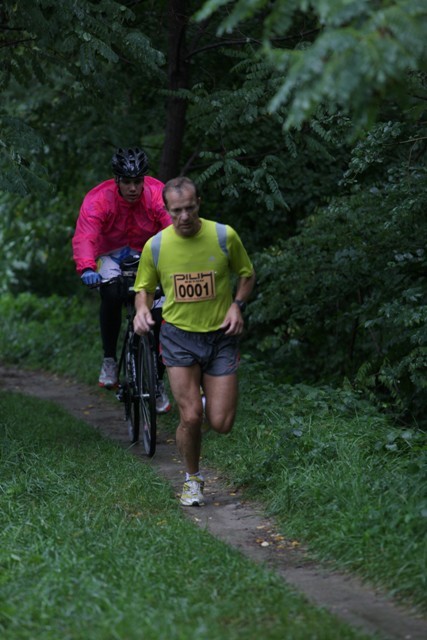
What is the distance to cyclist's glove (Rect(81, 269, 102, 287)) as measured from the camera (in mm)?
7754

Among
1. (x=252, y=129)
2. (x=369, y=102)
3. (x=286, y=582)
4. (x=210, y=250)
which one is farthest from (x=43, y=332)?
(x=369, y=102)

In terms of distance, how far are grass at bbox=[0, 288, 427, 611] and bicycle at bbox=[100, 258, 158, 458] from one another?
0.52 metres

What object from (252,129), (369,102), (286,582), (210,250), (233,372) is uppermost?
(252,129)

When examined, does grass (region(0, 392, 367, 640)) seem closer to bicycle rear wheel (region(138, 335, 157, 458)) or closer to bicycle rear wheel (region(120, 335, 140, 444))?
bicycle rear wheel (region(138, 335, 157, 458))

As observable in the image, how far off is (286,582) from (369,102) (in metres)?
2.45

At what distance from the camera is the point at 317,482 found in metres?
6.26

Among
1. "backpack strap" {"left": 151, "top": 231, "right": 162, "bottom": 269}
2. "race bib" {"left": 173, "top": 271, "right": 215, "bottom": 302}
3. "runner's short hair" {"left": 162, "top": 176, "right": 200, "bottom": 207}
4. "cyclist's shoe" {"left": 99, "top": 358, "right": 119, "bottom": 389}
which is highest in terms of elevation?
"runner's short hair" {"left": 162, "top": 176, "right": 200, "bottom": 207}

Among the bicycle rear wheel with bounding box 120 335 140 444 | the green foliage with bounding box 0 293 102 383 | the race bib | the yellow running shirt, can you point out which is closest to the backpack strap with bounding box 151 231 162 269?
the yellow running shirt

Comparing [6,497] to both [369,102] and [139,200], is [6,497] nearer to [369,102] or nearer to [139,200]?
[139,200]

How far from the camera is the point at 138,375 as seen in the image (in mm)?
8250

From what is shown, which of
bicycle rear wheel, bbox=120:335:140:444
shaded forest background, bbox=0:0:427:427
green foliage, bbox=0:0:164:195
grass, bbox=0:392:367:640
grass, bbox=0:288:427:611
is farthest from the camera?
bicycle rear wheel, bbox=120:335:140:444

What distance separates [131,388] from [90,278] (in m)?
1.15

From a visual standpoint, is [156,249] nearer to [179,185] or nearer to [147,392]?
[179,185]

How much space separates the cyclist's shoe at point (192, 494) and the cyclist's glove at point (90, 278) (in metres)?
1.89
